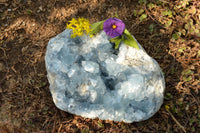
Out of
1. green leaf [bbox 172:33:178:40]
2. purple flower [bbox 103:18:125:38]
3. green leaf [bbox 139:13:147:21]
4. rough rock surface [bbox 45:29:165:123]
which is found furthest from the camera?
green leaf [bbox 139:13:147:21]

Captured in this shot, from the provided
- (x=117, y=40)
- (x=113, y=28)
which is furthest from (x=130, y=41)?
(x=113, y=28)

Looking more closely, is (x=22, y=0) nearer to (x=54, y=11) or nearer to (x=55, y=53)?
(x=54, y=11)

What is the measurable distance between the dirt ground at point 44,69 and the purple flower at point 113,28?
927 millimetres

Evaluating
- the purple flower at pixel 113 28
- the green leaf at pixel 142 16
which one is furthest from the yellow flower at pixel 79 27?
the green leaf at pixel 142 16

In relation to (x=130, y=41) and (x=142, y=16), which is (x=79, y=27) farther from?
(x=142, y=16)

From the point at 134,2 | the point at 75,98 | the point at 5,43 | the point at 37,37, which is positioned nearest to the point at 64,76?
the point at 75,98

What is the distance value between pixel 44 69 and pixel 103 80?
1.29m

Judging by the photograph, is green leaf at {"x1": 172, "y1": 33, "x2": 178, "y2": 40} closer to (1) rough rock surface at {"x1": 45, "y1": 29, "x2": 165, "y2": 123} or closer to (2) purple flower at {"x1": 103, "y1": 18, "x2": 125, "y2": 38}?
(1) rough rock surface at {"x1": 45, "y1": 29, "x2": 165, "y2": 123}

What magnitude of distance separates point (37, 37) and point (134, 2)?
1928 mm

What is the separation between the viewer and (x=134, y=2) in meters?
3.55

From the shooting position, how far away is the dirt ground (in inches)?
106

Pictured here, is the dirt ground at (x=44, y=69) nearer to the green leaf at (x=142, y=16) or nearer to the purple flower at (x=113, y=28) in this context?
the green leaf at (x=142, y=16)

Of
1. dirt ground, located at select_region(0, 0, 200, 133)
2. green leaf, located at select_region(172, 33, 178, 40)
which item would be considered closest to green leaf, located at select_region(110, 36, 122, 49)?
dirt ground, located at select_region(0, 0, 200, 133)

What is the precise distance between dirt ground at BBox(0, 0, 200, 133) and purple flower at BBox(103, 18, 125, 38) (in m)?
0.93
